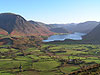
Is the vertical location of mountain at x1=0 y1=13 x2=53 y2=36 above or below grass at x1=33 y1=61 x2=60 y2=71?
above

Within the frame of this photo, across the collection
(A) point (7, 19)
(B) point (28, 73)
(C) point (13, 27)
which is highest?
(A) point (7, 19)

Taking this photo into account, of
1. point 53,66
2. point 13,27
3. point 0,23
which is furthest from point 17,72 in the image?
point 0,23

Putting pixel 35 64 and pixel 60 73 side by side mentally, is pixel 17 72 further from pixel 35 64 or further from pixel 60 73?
pixel 60 73

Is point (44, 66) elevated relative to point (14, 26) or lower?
lower

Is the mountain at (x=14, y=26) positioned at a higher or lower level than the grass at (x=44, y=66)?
higher

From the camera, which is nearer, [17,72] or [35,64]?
[17,72]

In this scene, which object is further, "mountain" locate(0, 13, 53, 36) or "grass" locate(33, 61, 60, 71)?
"mountain" locate(0, 13, 53, 36)

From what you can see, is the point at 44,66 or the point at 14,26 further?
the point at 14,26

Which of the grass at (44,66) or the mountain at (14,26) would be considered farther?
the mountain at (14,26)

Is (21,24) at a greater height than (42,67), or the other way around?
(21,24)

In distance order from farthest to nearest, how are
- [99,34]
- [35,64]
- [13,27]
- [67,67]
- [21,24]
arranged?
1. [21,24]
2. [13,27]
3. [99,34]
4. [35,64]
5. [67,67]

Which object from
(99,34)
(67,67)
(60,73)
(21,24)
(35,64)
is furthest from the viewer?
(21,24)
